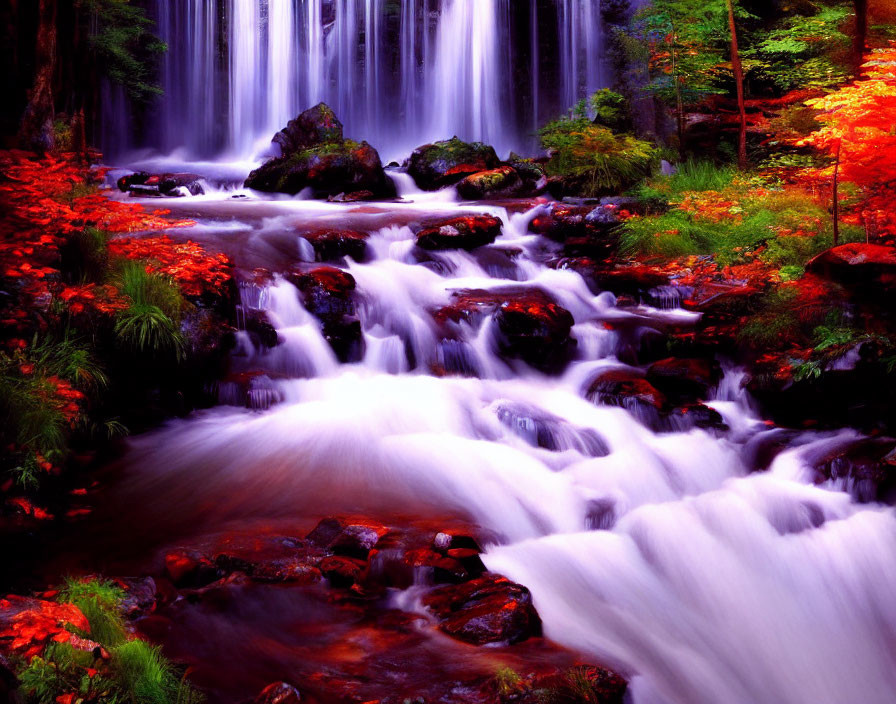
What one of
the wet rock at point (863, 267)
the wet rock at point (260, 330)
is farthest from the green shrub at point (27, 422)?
the wet rock at point (863, 267)

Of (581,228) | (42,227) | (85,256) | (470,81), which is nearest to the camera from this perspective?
(42,227)

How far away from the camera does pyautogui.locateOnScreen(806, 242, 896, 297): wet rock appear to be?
6996 mm

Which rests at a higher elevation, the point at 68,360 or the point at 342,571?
the point at 68,360

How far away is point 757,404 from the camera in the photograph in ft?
24.2

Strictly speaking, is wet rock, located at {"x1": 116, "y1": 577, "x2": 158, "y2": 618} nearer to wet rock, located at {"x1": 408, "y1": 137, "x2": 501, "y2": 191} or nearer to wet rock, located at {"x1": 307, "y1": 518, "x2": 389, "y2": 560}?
wet rock, located at {"x1": 307, "y1": 518, "x2": 389, "y2": 560}

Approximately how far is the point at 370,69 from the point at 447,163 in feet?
28.6

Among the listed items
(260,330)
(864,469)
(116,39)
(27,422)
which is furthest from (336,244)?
(116,39)

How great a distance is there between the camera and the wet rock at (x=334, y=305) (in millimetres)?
8336

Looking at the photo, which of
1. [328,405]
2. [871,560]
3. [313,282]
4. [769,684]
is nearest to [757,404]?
[871,560]

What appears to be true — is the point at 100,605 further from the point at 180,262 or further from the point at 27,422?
the point at 180,262

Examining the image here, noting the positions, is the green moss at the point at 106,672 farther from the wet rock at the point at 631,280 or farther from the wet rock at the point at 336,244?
the wet rock at the point at 631,280

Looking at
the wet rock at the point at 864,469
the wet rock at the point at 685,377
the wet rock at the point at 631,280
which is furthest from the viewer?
the wet rock at the point at 631,280

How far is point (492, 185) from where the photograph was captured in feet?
47.9

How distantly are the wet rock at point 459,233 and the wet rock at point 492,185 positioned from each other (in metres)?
3.24
